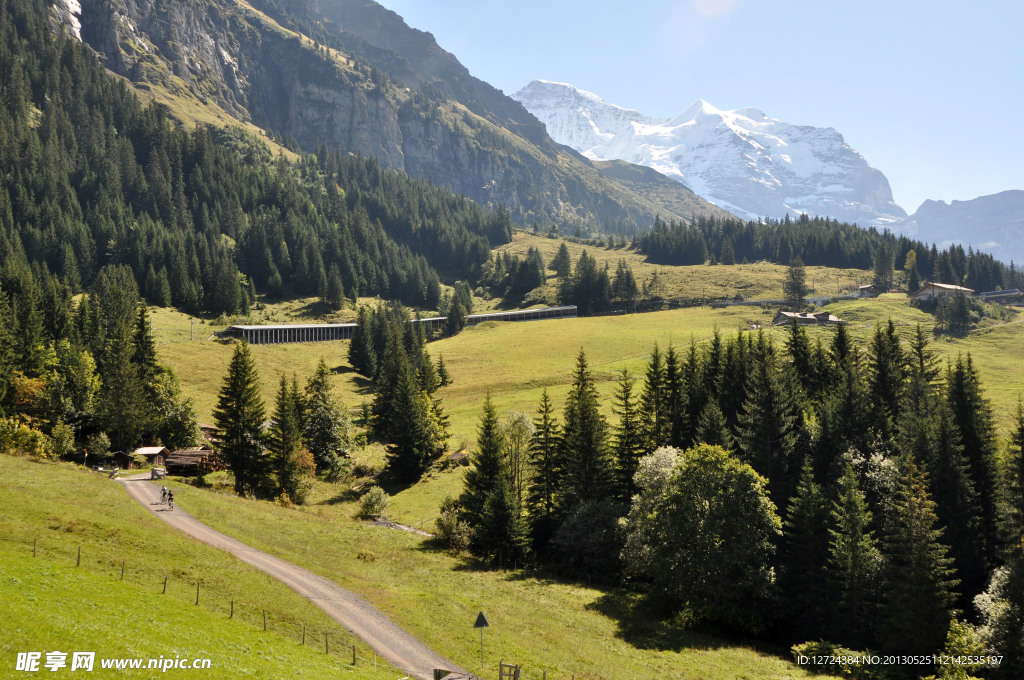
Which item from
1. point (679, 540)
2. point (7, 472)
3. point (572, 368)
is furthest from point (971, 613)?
point (572, 368)

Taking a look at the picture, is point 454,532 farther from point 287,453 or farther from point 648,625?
point 287,453

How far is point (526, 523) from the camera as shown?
6125 cm

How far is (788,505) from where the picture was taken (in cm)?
5825

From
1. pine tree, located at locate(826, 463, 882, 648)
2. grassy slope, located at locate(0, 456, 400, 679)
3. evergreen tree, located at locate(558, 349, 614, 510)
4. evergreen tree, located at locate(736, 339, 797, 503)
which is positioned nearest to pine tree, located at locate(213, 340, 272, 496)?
grassy slope, located at locate(0, 456, 400, 679)

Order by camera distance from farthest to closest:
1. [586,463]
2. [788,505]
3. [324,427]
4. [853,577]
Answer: [324,427] → [586,463] → [788,505] → [853,577]

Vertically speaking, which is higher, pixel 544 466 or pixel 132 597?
pixel 132 597

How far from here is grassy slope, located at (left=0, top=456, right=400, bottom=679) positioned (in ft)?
80.8

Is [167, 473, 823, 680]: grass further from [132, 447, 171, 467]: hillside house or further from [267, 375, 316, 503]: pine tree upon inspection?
[132, 447, 171, 467]: hillside house

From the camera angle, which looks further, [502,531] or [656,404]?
[656,404]

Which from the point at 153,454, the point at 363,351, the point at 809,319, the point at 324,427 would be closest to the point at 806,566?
the point at 324,427

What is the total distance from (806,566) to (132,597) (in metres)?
45.3

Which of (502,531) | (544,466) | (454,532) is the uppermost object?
(544,466)

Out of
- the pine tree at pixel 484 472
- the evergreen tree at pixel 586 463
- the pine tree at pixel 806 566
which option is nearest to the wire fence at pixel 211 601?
the pine tree at pixel 484 472

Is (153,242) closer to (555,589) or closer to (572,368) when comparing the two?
(572,368)
